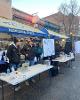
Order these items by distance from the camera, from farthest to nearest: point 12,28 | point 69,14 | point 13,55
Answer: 1. point 69,14
2. point 12,28
3. point 13,55

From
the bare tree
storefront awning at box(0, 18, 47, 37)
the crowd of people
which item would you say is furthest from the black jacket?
the bare tree

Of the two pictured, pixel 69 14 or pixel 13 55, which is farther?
pixel 69 14

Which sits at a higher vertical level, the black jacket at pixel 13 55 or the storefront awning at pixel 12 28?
the storefront awning at pixel 12 28

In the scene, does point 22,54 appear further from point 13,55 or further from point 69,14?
point 69,14

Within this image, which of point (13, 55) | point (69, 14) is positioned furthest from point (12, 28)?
point (69, 14)

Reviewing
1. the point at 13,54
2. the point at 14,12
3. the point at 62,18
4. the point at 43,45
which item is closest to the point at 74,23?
the point at 62,18

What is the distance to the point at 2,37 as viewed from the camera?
11.7m

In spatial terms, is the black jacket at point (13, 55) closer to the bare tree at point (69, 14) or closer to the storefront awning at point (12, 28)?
the storefront awning at point (12, 28)

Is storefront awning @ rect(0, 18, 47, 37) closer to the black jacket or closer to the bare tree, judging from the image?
→ the black jacket

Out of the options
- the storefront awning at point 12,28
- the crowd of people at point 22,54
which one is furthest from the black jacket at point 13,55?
the storefront awning at point 12,28

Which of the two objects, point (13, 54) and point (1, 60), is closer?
point (13, 54)

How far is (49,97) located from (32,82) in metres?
2.29

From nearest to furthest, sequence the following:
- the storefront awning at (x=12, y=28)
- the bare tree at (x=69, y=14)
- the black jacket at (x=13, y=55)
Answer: the storefront awning at (x=12, y=28) < the black jacket at (x=13, y=55) < the bare tree at (x=69, y=14)

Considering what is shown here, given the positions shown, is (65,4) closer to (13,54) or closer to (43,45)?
(43,45)
